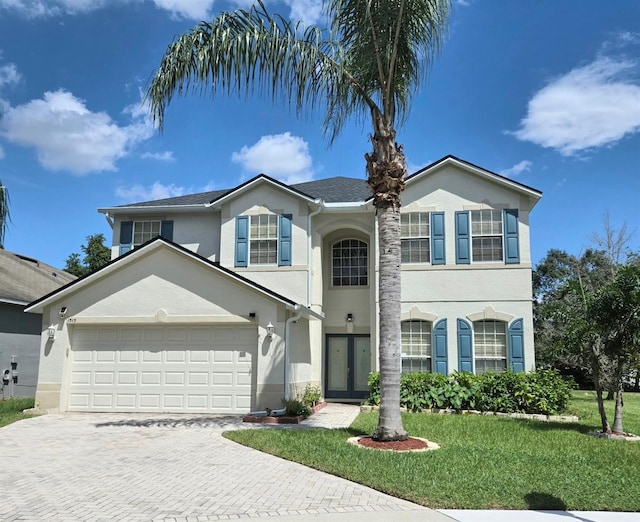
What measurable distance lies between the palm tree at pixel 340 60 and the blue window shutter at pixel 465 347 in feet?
22.5

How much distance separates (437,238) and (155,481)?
467 inches

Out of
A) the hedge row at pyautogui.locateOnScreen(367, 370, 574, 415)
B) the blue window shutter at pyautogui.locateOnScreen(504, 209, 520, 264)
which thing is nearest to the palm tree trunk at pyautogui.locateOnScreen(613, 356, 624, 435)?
the hedge row at pyautogui.locateOnScreen(367, 370, 574, 415)

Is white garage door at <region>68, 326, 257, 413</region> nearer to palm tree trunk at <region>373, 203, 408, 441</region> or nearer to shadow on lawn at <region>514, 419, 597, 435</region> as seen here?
palm tree trunk at <region>373, 203, 408, 441</region>

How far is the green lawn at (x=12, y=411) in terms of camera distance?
12805 millimetres

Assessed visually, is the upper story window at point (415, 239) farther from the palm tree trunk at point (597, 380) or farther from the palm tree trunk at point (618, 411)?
the palm tree trunk at point (618, 411)

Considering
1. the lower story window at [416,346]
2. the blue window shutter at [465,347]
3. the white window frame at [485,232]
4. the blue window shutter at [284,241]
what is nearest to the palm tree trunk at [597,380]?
the blue window shutter at [465,347]

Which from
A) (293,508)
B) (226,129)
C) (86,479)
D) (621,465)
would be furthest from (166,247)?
(621,465)

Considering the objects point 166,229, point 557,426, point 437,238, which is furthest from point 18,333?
point 557,426

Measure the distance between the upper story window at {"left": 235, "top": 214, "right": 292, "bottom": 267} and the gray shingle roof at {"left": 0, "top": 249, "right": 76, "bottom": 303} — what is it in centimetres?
848

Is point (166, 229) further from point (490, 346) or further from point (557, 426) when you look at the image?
point (557, 426)

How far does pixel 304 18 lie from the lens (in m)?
10.7

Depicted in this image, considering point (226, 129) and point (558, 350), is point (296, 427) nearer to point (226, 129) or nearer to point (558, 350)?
point (558, 350)

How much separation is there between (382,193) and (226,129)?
6.99m

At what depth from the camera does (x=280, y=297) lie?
1380 cm
